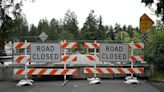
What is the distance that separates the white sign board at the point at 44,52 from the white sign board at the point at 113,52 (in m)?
1.83

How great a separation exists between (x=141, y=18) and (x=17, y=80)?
683 centimetres

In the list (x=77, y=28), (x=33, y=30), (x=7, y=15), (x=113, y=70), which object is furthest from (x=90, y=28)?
(x=113, y=70)

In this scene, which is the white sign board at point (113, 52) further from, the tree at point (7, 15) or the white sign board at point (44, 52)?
the tree at point (7, 15)

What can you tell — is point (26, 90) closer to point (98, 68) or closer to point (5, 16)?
point (98, 68)

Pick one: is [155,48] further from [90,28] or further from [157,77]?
[90,28]

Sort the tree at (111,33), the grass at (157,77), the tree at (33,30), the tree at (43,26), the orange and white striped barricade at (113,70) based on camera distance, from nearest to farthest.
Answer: the orange and white striped barricade at (113,70) → the grass at (157,77) → the tree at (33,30) → the tree at (43,26) → the tree at (111,33)

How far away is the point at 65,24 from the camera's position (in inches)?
4626

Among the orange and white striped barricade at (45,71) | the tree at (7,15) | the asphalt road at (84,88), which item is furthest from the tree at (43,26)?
A: the asphalt road at (84,88)

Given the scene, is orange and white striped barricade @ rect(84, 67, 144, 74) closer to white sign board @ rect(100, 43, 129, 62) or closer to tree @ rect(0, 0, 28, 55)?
white sign board @ rect(100, 43, 129, 62)

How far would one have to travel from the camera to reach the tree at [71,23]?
113562 millimetres

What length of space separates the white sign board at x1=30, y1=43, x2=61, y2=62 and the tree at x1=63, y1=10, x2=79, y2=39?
98.6 meters

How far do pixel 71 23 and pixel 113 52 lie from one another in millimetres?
103854

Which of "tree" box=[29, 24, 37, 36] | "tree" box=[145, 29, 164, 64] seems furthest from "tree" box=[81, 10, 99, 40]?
"tree" box=[145, 29, 164, 64]

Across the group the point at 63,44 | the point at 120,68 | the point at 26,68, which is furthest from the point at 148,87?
the point at 26,68
